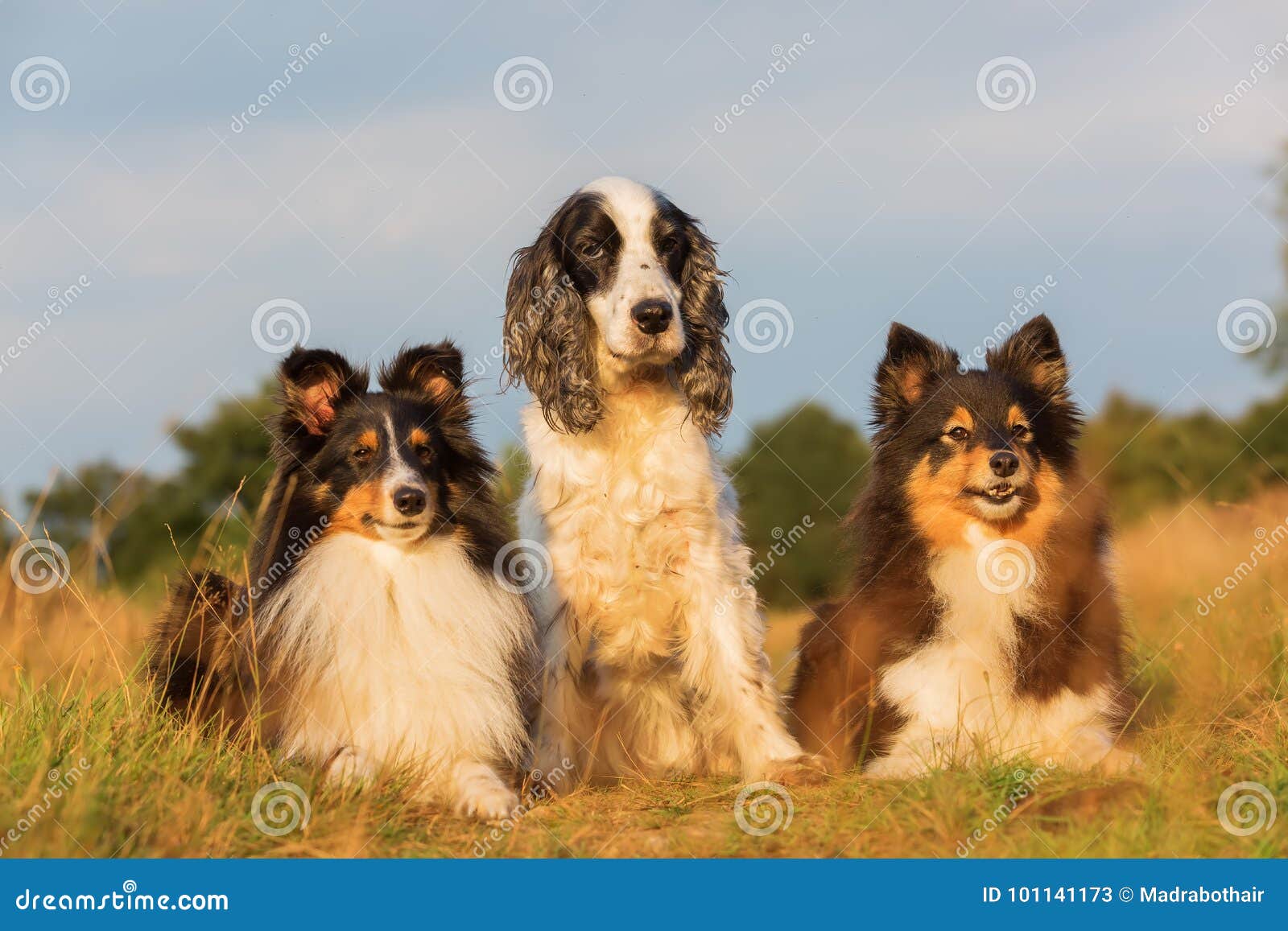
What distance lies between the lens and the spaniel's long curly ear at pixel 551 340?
17.8ft

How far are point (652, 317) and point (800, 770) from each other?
2058 mm

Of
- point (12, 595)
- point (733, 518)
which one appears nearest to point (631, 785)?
point (733, 518)

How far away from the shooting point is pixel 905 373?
19.3 ft

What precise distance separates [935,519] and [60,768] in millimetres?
3703

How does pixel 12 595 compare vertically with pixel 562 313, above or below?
below

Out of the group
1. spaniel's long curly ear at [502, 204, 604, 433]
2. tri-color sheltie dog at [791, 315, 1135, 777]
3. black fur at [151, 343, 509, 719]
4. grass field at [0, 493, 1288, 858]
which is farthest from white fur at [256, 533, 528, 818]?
tri-color sheltie dog at [791, 315, 1135, 777]

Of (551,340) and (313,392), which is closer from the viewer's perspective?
(313,392)

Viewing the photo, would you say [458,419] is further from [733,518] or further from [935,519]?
[935,519]

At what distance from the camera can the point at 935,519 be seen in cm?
552

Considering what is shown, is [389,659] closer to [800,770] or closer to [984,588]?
[800,770]

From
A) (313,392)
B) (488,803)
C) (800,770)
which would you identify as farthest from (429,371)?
(800,770)

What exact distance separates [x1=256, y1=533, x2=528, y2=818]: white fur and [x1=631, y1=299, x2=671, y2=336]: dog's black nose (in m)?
1.24

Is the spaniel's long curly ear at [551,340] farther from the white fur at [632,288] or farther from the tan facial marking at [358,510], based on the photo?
the tan facial marking at [358,510]

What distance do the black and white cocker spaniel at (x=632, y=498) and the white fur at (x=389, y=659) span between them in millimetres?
476
